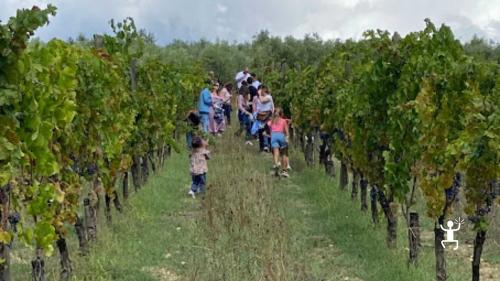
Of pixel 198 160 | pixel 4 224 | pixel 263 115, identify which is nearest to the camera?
pixel 4 224

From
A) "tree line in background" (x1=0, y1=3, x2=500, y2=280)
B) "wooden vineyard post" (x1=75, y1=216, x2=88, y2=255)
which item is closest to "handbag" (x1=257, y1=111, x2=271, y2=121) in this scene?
"tree line in background" (x1=0, y1=3, x2=500, y2=280)

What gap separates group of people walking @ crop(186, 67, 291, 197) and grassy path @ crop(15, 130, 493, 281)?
0.53 meters

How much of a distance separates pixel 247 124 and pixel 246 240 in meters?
13.0

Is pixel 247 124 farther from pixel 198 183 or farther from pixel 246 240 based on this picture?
pixel 246 240

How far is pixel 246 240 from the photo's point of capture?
8.73 m

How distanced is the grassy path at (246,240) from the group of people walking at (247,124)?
1.73 feet

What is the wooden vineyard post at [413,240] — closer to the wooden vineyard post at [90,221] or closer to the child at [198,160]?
the wooden vineyard post at [90,221]

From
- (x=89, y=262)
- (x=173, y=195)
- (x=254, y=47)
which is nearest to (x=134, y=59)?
(x=173, y=195)

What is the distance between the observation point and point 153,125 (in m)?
13.0

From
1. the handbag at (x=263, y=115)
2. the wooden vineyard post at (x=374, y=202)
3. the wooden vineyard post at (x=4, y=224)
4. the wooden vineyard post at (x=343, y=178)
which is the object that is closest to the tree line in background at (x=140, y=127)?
the wooden vineyard post at (x=4, y=224)

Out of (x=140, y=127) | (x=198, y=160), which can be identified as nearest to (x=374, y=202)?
(x=198, y=160)

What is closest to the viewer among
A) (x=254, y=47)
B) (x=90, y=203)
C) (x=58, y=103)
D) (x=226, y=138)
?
(x=58, y=103)

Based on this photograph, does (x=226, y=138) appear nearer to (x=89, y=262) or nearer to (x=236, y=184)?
(x=236, y=184)

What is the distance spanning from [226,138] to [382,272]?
1462cm
